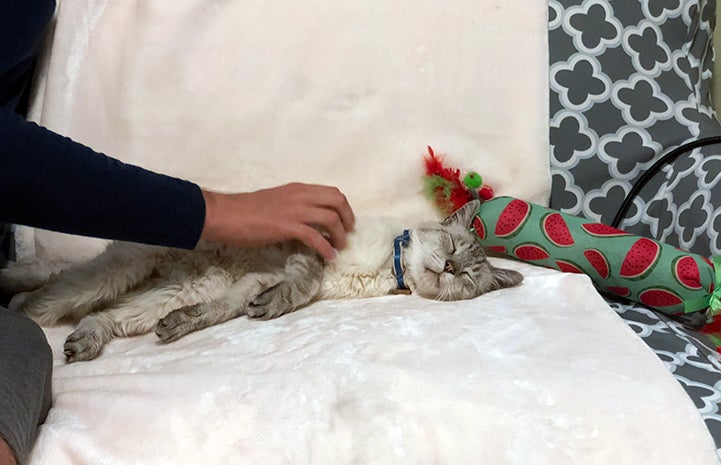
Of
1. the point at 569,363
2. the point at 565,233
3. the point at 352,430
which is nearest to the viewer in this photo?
the point at 352,430

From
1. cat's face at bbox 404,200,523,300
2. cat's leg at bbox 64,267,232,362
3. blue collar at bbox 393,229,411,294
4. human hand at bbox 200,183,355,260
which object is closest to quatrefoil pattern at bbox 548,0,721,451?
cat's face at bbox 404,200,523,300

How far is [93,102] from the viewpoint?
151cm

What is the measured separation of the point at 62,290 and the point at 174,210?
0.41 m

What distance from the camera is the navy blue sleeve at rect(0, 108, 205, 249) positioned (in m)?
0.94

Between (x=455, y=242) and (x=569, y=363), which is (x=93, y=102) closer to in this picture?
(x=455, y=242)

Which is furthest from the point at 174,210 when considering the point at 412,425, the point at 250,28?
the point at 250,28

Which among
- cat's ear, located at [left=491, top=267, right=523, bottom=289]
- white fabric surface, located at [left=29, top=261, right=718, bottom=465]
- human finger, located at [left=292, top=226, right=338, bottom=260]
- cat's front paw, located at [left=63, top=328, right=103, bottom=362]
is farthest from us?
cat's ear, located at [left=491, top=267, right=523, bottom=289]

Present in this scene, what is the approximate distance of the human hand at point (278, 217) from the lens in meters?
1.15

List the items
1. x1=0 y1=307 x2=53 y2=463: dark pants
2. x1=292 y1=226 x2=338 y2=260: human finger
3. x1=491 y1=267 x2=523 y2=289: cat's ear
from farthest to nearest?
x1=491 y1=267 x2=523 y2=289: cat's ear → x1=292 y1=226 x2=338 y2=260: human finger → x1=0 y1=307 x2=53 y2=463: dark pants

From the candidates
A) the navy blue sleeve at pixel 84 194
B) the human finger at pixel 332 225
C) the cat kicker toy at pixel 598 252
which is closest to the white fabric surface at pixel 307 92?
the cat kicker toy at pixel 598 252

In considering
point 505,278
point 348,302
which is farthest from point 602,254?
point 348,302

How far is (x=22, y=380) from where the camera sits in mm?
864

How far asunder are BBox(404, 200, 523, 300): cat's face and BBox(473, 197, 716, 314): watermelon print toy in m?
0.06

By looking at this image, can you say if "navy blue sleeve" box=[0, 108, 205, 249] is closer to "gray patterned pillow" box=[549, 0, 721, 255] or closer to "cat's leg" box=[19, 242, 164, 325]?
"cat's leg" box=[19, 242, 164, 325]
